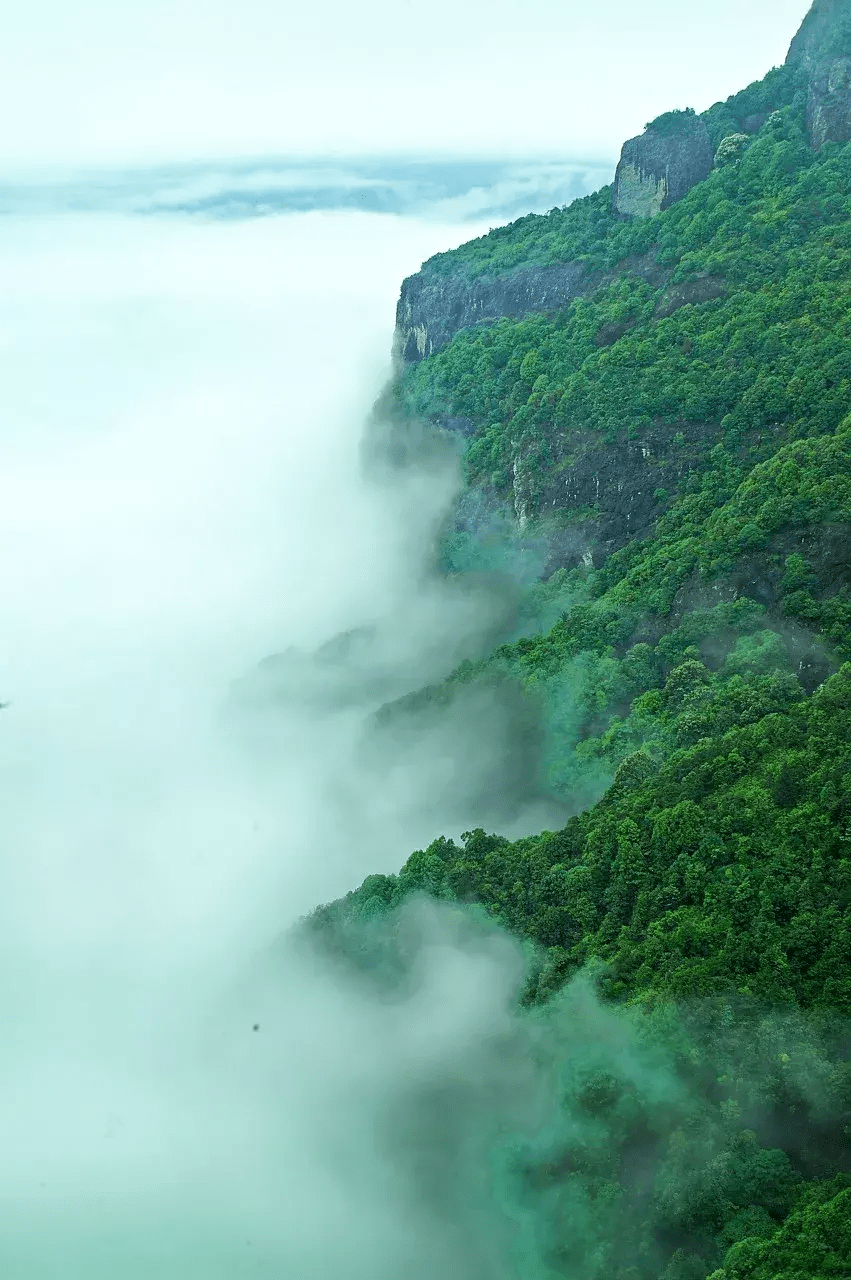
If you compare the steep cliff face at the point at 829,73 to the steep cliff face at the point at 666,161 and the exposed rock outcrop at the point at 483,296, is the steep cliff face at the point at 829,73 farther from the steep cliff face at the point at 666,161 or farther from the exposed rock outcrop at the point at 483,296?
the exposed rock outcrop at the point at 483,296

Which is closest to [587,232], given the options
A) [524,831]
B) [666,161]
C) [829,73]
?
[666,161]

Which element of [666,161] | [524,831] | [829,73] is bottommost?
[524,831]

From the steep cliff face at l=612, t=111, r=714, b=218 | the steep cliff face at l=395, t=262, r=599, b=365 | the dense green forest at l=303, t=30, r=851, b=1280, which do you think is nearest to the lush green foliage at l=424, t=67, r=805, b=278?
the dense green forest at l=303, t=30, r=851, b=1280

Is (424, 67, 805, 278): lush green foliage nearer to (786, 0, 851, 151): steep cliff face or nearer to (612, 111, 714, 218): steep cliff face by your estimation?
(612, 111, 714, 218): steep cliff face

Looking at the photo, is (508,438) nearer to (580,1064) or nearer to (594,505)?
(594,505)

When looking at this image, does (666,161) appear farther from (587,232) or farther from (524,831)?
(524,831)
